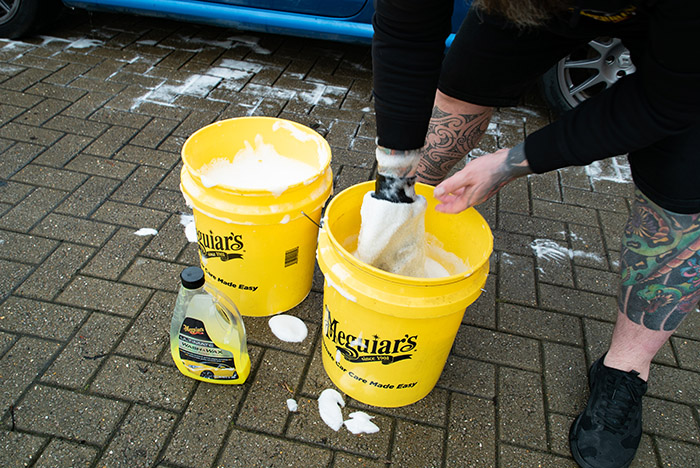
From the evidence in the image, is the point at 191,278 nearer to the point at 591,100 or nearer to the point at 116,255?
the point at 116,255

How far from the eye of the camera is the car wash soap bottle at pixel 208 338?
5.52 ft

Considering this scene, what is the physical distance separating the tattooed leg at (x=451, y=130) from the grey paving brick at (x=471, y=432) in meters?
0.96

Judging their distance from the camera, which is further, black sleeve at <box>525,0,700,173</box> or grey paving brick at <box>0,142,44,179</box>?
grey paving brick at <box>0,142,44,179</box>

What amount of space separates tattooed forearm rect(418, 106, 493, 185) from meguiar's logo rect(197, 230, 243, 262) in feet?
2.89

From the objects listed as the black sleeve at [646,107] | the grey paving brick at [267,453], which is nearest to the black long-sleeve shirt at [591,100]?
the black sleeve at [646,107]

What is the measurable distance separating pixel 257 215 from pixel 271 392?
2.11 ft

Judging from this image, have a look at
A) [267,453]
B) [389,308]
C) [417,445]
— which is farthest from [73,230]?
[417,445]

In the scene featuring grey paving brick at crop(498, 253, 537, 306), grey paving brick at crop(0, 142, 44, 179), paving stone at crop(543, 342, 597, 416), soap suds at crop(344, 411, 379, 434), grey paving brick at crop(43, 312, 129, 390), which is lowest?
paving stone at crop(543, 342, 597, 416)

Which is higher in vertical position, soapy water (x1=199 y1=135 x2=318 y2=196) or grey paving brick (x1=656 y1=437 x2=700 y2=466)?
soapy water (x1=199 y1=135 x2=318 y2=196)

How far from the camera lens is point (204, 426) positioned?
1.66m

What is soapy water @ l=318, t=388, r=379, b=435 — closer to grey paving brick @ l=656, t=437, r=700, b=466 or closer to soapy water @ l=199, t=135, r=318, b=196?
soapy water @ l=199, t=135, r=318, b=196

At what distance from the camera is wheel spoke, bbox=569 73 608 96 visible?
10.8ft

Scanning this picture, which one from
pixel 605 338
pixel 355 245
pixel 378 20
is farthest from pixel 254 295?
pixel 605 338

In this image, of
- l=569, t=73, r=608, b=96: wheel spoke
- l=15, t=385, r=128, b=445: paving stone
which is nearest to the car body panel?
l=569, t=73, r=608, b=96: wheel spoke
